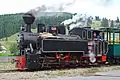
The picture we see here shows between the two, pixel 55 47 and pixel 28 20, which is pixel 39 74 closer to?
pixel 55 47

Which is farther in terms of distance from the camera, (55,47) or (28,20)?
(55,47)

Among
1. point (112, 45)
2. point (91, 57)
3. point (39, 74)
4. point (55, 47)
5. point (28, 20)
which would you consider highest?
point (28, 20)

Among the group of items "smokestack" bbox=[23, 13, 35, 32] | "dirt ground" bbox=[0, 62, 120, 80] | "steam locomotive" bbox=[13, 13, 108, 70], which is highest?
"smokestack" bbox=[23, 13, 35, 32]

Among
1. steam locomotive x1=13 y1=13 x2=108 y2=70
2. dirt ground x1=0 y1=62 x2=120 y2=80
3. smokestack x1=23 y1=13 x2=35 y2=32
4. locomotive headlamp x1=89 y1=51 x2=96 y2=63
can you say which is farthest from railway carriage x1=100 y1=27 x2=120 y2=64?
smokestack x1=23 y1=13 x2=35 y2=32

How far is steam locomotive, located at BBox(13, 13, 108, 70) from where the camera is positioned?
19.7 meters

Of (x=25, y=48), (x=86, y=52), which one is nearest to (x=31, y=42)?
(x=25, y=48)

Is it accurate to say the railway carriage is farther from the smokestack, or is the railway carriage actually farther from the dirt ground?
the smokestack

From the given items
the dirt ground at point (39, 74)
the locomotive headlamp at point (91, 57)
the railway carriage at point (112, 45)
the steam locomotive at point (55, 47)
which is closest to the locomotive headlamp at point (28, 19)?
the steam locomotive at point (55, 47)

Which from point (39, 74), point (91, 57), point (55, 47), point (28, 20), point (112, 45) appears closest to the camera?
point (39, 74)

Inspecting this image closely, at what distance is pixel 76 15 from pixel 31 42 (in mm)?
10230

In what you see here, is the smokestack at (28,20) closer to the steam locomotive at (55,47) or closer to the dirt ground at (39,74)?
the steam locomotive at (55,47)

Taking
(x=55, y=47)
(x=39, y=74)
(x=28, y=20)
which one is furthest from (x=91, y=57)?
(x=39, y=74)

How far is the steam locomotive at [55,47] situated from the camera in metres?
19.7

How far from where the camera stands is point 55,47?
→ 67.0ft
